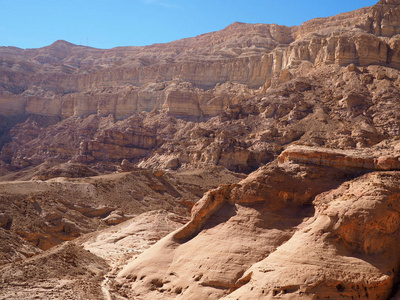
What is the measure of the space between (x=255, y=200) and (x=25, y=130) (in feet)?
321

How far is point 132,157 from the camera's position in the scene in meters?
82.5

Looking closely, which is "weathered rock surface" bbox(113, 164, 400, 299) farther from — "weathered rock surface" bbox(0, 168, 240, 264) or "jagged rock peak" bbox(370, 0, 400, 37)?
"jagged rock peak" bbox(370, 0, 400, 37)

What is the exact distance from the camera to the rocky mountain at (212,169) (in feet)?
50.4

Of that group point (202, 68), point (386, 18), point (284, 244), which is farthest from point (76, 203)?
point (202, 68)

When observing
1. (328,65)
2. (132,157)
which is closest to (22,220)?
(132,157)

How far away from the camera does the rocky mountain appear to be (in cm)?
1538

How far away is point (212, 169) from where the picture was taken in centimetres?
6347

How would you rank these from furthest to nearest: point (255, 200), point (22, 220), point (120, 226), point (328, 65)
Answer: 1. point (328, 65)
2. point (22, 220)
3. point (120, 226)
4. point (255, 200)

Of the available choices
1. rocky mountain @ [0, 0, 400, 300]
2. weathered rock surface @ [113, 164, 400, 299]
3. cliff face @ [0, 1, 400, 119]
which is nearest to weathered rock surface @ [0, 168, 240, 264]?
rocky mountain @ [0, 0, 400, 300]

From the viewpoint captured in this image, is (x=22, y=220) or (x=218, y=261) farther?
(x=22, y=220)

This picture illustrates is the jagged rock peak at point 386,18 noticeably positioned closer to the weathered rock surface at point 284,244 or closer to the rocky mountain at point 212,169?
A: the rocky mountain at point 212,169

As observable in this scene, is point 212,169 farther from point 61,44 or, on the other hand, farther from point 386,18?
point 61,44

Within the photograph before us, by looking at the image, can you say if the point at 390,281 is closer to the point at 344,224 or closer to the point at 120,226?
the point at 344,224

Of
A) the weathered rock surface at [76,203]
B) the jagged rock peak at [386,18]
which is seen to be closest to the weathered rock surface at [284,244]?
the weathered rock surface at [76,203]
